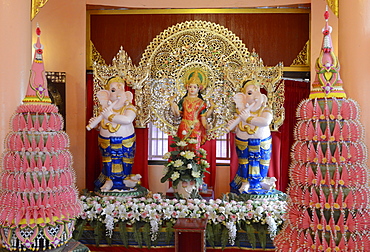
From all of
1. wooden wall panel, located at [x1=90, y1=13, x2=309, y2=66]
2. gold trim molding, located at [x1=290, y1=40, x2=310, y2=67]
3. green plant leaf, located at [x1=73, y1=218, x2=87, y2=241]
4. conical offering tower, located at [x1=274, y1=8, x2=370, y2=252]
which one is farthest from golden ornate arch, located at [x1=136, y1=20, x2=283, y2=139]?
conical offering tower, located at [x1=274, y1=8, x2=370, y2=252]

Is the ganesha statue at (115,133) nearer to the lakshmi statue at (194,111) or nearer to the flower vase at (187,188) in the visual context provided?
the lakshmi statue at (194,111)

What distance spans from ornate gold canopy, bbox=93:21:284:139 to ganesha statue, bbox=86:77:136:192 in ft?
1.54

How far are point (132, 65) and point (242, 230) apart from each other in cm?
280

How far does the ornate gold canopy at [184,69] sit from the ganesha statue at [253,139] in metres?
0.58

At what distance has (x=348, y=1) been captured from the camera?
147 inches

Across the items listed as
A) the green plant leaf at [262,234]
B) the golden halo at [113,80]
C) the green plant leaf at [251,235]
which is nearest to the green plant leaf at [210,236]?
the green plant leaf at [251,235]

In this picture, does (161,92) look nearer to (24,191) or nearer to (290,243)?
(24,191)

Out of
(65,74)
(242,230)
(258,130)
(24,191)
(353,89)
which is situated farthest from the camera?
(65,74)

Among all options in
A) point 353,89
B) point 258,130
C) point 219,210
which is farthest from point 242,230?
point 353,89

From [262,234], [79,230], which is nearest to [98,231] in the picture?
[79,230]

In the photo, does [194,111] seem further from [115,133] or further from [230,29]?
[230,29]

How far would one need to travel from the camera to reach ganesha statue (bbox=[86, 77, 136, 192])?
485 cm

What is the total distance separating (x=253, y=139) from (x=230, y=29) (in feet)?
6.16

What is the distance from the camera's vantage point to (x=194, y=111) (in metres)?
4.97
